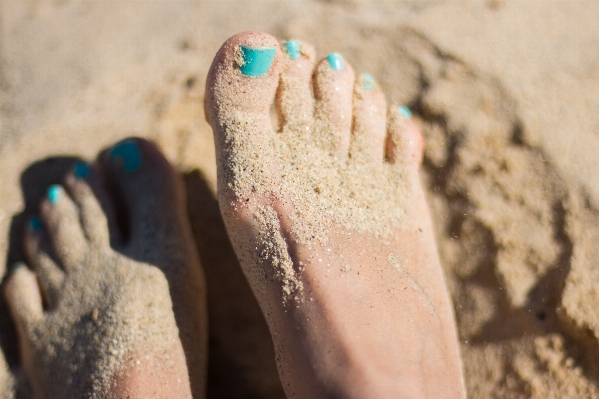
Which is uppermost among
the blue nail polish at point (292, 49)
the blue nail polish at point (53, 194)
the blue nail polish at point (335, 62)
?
the blue nail polish at point (292, 49)

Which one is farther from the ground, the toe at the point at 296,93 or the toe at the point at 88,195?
the toe at the point at 296,93

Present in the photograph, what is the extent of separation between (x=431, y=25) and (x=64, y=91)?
4.49 ft

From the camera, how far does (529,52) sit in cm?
165

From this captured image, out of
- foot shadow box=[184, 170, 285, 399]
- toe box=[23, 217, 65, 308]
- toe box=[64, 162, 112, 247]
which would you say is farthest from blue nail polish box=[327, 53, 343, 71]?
toe box=[23, 217, 65, 308]

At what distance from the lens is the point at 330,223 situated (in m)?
1.34

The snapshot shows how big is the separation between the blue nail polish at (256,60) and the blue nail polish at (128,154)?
0.49m

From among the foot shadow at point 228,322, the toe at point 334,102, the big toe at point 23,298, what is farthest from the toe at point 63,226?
the toe at point 334,102

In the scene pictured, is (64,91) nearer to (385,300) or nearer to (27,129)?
(27,129)

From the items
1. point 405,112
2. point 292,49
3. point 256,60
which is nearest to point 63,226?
point 256,60

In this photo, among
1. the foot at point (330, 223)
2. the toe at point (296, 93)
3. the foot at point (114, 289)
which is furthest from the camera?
the toe at point (296, 93)

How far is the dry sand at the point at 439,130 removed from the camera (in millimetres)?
1387

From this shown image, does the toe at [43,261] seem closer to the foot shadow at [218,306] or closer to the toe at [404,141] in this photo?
the foot shadow at [218,306]

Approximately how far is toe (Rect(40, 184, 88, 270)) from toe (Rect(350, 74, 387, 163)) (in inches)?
38.2

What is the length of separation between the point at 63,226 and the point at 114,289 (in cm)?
34
